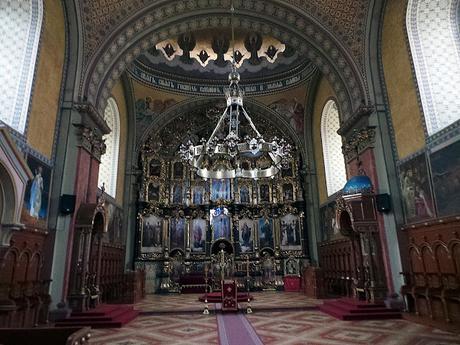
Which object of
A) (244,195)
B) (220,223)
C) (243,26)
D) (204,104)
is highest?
(204,104)

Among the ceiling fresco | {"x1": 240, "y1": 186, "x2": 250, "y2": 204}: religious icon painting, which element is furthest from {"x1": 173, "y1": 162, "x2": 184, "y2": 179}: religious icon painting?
the ceiling fresco

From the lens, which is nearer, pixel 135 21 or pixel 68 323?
pixel 68 323

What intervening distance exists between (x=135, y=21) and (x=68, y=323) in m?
9.47

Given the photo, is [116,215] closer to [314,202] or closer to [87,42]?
[87,42]

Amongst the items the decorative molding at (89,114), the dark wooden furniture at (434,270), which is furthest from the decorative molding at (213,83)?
the dark wooden furniture at (434,270)

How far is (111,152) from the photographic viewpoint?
51.4 ft

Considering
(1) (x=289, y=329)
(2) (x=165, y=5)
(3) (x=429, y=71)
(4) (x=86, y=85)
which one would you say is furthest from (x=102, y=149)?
(3) (x=429, y=71)

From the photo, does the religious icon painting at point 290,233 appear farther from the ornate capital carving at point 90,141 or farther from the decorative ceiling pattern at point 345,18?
the ornate capital carving at point 90,141

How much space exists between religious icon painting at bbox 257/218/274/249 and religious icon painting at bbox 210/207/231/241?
174 cm

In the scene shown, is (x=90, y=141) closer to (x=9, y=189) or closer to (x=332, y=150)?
(x=9, y=189)

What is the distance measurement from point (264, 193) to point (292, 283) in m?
5.14

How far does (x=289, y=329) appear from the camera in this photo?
7488 mm

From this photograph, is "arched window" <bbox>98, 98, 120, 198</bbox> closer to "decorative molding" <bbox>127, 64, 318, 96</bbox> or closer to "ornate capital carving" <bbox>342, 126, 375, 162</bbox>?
"decorative molding" <bbox>127, 64, 318, 96</bbox>

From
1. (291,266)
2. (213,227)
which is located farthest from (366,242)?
(213,227)
